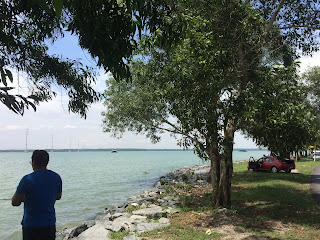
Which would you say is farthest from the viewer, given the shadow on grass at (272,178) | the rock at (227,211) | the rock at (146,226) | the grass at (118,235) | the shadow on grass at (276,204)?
the shadow on grass at (272,178)

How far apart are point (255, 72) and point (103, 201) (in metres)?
15.4

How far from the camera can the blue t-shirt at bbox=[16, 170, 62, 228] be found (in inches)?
152

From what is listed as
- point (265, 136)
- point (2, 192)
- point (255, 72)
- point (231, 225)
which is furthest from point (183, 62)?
point (2, 192)

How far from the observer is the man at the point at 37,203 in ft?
12.6

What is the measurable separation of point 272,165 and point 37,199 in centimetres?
2522

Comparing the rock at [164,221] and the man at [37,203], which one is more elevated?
the man at [37,203]

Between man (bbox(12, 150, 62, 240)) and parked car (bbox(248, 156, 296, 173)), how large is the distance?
2367 cm

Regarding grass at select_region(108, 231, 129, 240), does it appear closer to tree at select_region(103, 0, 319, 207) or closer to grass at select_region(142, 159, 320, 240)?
grass at select_region(142, 159, 320, 240)

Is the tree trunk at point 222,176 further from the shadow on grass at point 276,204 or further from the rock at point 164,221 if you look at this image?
the rock at point 164,221

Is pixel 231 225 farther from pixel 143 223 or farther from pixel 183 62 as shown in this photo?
pixel 183 62

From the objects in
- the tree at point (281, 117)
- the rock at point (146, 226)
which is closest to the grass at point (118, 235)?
the rock at point (146, 226)

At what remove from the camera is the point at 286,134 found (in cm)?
1001

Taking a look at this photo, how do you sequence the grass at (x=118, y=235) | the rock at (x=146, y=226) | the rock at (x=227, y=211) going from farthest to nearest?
the rock at (x=227, y=211) < the rock at (x=146, y=226) < the grass at (x=118, y=235)

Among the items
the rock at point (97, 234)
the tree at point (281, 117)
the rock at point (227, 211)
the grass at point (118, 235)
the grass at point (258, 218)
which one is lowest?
the rock at point (97, 234)
